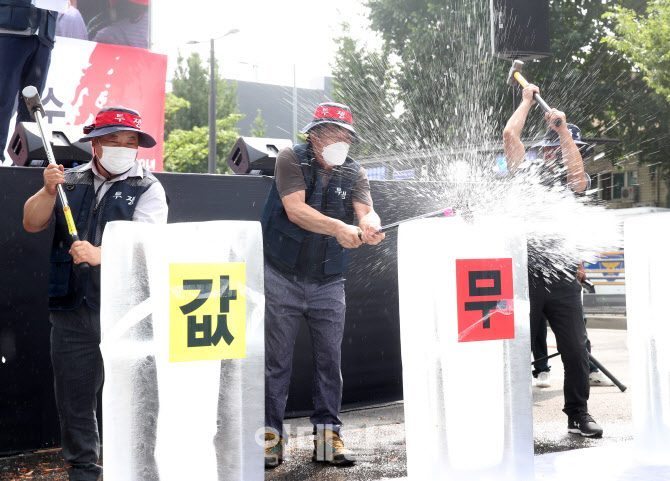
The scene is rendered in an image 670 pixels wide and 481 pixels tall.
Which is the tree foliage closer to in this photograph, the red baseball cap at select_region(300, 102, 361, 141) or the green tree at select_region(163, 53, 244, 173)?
the green tree at select_region(163, 53, 244, 173)

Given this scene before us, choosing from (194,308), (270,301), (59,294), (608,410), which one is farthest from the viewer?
(608,410)

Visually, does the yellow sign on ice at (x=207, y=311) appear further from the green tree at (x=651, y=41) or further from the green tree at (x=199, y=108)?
the green tree at (x=199, y=108)

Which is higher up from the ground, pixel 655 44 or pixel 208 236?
pixel 655 44

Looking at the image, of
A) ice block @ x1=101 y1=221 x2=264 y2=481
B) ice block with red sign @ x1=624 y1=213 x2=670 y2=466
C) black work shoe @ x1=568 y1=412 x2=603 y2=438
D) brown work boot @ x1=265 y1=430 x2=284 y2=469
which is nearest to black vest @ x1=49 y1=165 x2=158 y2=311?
ice block @ x1=101 y1=221 x2=264 y2=481

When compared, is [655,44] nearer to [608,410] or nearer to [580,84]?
[580,84]

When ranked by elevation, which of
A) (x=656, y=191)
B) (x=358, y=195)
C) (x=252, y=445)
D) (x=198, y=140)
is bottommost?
(x=252, y=445)

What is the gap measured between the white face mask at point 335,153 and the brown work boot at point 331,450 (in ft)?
4.63

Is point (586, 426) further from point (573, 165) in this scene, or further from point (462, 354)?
point (462, 354)

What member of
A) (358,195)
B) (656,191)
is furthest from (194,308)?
(656,191)

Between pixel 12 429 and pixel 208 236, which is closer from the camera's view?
pixel 208 236

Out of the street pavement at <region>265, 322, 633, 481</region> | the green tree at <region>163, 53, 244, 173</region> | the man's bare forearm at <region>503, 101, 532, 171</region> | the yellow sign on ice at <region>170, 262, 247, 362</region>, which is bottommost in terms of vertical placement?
the street pavement at <region>265, 322, 633, 481</region>

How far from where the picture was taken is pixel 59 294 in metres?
3.12

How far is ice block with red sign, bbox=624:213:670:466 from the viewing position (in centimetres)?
332

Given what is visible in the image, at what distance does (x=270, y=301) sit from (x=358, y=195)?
750mm
